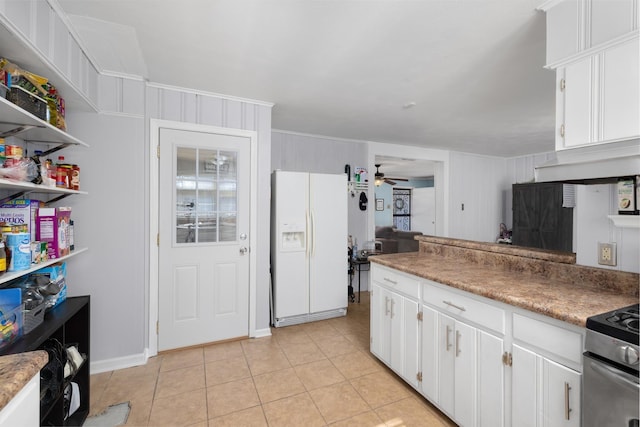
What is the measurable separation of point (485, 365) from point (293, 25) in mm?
2232

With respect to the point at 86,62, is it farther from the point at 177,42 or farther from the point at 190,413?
the point at 190,413

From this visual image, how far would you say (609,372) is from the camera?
1049mm

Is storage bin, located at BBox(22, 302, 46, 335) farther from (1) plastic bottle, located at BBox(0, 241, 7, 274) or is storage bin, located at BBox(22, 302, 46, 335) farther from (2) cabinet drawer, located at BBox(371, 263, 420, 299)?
(2) cabinet drawer, located at BBox(371, 263, 420, 299)

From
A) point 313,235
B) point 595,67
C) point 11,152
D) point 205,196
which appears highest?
point 595,67

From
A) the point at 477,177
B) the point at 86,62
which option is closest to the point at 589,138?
the point at 86,62

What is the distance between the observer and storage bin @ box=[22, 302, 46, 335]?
1.39 m

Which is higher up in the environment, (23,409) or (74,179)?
(74,179)

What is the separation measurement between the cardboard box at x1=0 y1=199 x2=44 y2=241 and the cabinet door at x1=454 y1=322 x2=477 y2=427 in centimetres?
242

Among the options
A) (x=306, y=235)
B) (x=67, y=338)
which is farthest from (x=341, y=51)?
(x=67, y=338)

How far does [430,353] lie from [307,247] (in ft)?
6.08

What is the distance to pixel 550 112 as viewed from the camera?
3252 millimetres

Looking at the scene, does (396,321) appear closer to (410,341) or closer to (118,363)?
(410,341)

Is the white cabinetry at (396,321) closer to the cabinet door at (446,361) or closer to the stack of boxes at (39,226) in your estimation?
the cabinet door at (446,361)

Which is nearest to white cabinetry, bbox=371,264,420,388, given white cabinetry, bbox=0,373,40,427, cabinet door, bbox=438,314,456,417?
cabinet door, bbox=438,314,456,417
